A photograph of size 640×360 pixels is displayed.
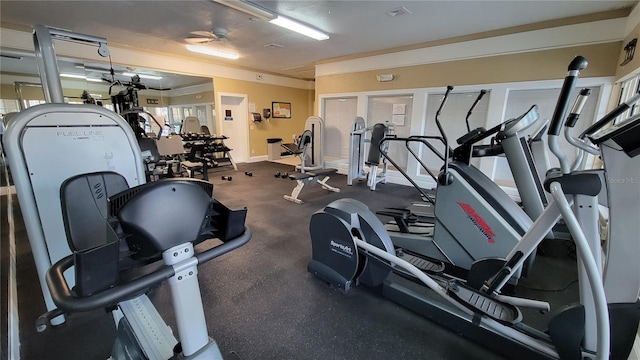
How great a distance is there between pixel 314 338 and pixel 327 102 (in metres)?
6.17

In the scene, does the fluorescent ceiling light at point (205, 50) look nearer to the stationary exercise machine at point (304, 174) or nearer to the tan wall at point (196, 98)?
the tan wall at point (196, 98)

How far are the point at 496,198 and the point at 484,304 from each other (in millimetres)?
908

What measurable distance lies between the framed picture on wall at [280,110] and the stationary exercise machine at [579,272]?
736cm

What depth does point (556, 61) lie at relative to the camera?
399 cm

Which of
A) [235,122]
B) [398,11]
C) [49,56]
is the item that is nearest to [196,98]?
[235,122]

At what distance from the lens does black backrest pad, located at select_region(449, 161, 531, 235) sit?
2020 mm

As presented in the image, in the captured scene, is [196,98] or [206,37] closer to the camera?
[206,37]

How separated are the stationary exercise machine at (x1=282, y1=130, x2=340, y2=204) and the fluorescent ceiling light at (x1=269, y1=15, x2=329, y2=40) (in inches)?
80.6

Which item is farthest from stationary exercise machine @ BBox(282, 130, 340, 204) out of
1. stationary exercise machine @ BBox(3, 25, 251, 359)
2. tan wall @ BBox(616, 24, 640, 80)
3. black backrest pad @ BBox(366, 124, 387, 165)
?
tan wall @ BBox(616, 24, 640, 80)

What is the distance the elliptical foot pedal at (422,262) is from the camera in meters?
2.17

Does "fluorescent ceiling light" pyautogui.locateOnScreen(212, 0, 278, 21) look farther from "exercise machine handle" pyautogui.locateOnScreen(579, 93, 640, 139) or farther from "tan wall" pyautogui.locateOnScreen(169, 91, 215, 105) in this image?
"tan wall" pyautogui.locateOnScreen(169, 91, 215, 105)

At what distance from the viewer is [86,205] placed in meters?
1.38

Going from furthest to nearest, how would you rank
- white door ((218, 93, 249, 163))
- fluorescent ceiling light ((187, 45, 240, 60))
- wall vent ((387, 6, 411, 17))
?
white door ((218, 93, 249, 163))
fluorescent ceiling light ((187, 45, 240, 60))
wall vent ((387, 6, 411, 17))

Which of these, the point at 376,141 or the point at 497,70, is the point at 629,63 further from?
the point at 376,141
